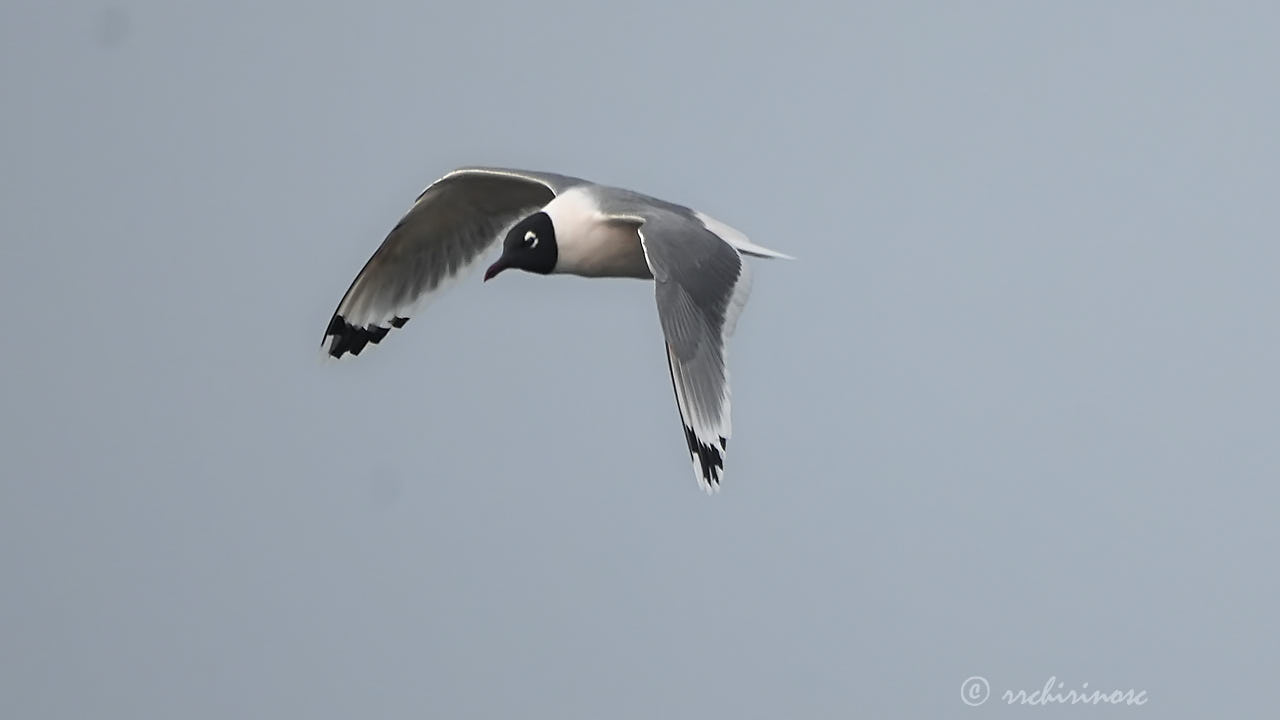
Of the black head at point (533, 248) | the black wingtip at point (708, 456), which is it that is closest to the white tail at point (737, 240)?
the black head at point (533, 248)

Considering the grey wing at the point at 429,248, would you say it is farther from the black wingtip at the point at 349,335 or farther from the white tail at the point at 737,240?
the white tail at the point at 737,240

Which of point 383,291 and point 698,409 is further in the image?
point 383,291

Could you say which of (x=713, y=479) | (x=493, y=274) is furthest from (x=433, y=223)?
(x=713, y=479)

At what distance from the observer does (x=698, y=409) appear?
32.8ft

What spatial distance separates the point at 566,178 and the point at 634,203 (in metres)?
0.82

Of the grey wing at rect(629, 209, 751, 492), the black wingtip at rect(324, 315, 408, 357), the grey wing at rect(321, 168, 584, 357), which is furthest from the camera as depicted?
the black wingtip at rect(324, 315, 408, 357)

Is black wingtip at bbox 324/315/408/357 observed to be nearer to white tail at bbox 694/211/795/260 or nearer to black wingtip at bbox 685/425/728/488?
white tail at bbox 694/211/795/260

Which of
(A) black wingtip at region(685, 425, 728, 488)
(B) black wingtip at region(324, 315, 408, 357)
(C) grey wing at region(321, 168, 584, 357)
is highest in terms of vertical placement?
(C) grey wing at region(321, 168, 584, 357)

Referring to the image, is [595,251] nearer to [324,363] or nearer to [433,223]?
[433,223]

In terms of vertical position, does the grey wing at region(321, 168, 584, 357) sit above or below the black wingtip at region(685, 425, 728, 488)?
above

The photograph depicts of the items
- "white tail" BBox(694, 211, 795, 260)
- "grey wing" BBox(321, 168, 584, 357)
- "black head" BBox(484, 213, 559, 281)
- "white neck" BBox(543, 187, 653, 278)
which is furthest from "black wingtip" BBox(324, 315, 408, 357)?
"white tail" BBox(694, 211, 795, 260)

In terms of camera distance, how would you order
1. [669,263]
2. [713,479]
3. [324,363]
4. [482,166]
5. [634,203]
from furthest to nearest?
[324,363], [482,166], [634,203], [669,263], [713,479]

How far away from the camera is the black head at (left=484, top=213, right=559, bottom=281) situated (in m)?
11.5

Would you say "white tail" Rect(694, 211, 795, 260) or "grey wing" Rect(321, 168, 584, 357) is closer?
"white tail" Rect(694, 211, 795, 260)
